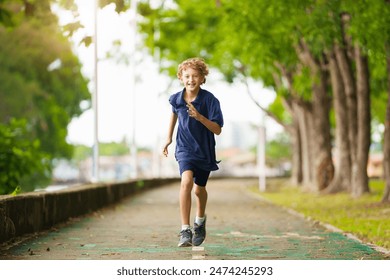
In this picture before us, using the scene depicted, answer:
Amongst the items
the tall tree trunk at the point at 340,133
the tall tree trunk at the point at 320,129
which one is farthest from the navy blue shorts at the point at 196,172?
the tall tree trunk at the point at 320,129

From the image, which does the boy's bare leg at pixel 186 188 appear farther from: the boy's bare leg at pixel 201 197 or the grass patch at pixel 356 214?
the grass patch at pixel 356 214

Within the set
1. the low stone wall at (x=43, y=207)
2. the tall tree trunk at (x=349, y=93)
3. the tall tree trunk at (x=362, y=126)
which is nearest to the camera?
the low stone wall at (x=43, y=207)

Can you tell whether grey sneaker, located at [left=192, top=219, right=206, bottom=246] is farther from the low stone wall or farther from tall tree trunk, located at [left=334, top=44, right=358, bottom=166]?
tall tree trunk, located at [left=334, top=44, right=358, bottom=166]

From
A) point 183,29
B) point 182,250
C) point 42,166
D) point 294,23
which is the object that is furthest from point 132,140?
point 182,250

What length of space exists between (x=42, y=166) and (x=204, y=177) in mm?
7857

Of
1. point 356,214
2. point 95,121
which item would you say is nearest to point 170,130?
point 356,214

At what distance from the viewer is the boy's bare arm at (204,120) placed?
771 centimetres

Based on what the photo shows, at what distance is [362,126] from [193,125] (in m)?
12.8

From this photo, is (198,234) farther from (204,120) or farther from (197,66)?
(197,66)

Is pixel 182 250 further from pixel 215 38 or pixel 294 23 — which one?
pixel 215 38

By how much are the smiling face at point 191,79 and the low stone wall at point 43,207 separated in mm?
2691

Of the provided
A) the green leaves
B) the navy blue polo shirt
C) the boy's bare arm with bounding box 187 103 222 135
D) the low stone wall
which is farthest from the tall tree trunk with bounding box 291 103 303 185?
the boy's bare arm with bounding box 187 103 222 135

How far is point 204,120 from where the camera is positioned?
7.74 m

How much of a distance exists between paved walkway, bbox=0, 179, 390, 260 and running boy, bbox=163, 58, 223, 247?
0.77m
